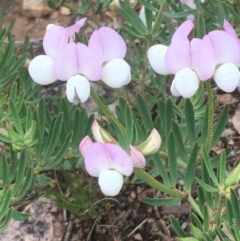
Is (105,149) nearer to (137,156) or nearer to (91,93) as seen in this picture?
(137,156)

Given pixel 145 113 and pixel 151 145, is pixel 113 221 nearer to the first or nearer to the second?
pixel 145 113

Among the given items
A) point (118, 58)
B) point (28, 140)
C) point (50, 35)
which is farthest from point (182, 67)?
point (28, 140)

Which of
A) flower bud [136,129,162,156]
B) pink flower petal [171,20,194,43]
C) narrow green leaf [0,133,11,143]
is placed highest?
pink flower petal [171,20,194,43]

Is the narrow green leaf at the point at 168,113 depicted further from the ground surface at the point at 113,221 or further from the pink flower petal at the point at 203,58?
the ground surface at the point at 113,221

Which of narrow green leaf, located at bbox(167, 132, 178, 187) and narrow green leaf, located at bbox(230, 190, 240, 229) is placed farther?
narrow green leaf, located at bbox(167, 132, 178, 187)

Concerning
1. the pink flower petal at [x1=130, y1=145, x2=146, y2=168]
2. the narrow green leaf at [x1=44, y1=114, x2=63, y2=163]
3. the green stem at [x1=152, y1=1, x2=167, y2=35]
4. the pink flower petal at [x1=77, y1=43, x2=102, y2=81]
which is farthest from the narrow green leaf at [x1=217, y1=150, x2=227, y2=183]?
the green stem at [x1=152, y1=1, x2=167, y2=35]

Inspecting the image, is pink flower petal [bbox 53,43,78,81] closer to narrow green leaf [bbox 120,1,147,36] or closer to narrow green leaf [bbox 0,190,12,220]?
narrow green leaf [bbox 0,190,12,220]

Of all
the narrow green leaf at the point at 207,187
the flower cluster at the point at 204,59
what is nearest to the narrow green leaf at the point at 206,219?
the narrow green leaf at the point at 207,187
